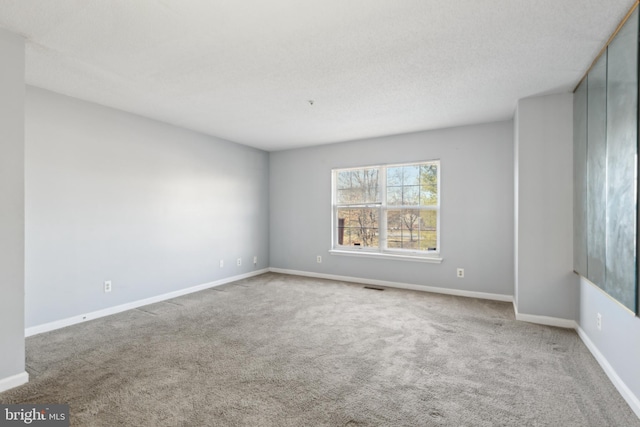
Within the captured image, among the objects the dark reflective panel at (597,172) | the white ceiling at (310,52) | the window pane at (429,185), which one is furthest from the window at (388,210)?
the dark reflective panel at (597,172)

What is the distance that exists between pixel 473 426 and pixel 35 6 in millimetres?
3681

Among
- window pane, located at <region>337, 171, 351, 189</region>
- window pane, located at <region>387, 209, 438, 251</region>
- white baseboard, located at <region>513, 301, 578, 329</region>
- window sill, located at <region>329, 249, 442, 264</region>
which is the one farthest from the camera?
window pane, located at <region>337, 171, 351, 189</region>

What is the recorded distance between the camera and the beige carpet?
1.86 meters

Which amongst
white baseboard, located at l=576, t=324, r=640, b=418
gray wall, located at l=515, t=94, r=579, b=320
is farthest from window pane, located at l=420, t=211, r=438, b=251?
white baseboard, located at l=576, t=324, r=640, b=418

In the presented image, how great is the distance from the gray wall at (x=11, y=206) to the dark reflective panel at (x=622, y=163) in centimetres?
420

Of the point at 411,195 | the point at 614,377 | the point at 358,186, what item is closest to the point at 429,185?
the point at 411,195

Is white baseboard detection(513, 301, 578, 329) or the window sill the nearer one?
white baseboard detection(513, 301, 578, 329)

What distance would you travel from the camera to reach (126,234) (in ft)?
12.8

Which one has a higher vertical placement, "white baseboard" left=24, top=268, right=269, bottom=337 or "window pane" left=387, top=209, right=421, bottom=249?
"window pane" left=387, top=209, right=421, bottom=249

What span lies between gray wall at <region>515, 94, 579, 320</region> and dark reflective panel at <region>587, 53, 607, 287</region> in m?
0.57

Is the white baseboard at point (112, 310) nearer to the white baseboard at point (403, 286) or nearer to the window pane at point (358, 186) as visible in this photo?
the white baseboard at point (403, 286)

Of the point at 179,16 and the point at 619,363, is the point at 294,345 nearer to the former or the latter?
the point at 619,363

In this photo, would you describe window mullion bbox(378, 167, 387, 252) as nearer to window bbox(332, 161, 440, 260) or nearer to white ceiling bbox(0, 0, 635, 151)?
window bbox(332, 161, 440, 260)

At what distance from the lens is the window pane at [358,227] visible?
5.40m
